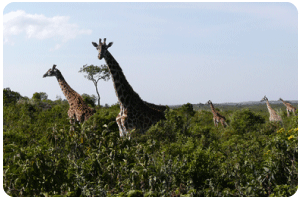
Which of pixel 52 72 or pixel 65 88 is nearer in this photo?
pixel 65 88

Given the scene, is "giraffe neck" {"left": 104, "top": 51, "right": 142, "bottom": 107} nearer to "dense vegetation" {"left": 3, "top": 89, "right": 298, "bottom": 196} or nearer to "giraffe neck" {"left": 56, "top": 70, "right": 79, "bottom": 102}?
"giraffe neck" {"left": 56, "top": 70, "right": 79, "bottom": 102}

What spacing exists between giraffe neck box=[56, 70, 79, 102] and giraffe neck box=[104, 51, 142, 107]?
2959 millimetres

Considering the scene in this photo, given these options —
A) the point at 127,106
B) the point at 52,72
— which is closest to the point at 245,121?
the point at 127,106

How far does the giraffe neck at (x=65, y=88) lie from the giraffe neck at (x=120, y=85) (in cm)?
296

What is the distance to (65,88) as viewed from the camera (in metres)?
12.8

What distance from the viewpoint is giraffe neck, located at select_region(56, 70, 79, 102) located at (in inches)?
495

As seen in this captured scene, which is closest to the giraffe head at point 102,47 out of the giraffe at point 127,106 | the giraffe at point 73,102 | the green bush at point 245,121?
the giraffe at point 127,106

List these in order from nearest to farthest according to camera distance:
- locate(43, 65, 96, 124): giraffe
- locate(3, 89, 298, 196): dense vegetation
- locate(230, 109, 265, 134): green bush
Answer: locate(3, 89, 298, 196): dense vegetation → locate(43, 65, 96, 124): giraffe → locate(230, 109, 265, 134): green bush

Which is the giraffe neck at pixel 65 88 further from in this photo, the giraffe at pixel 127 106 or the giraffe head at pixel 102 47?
the giraffe head at pixel 102 47

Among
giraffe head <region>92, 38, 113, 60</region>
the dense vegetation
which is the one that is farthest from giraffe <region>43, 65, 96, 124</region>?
the dense vegetation

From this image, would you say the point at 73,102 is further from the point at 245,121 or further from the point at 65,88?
the point at 245,121

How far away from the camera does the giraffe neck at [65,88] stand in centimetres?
1258

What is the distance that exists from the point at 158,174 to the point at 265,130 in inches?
328

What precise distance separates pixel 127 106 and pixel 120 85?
0.70 metres
